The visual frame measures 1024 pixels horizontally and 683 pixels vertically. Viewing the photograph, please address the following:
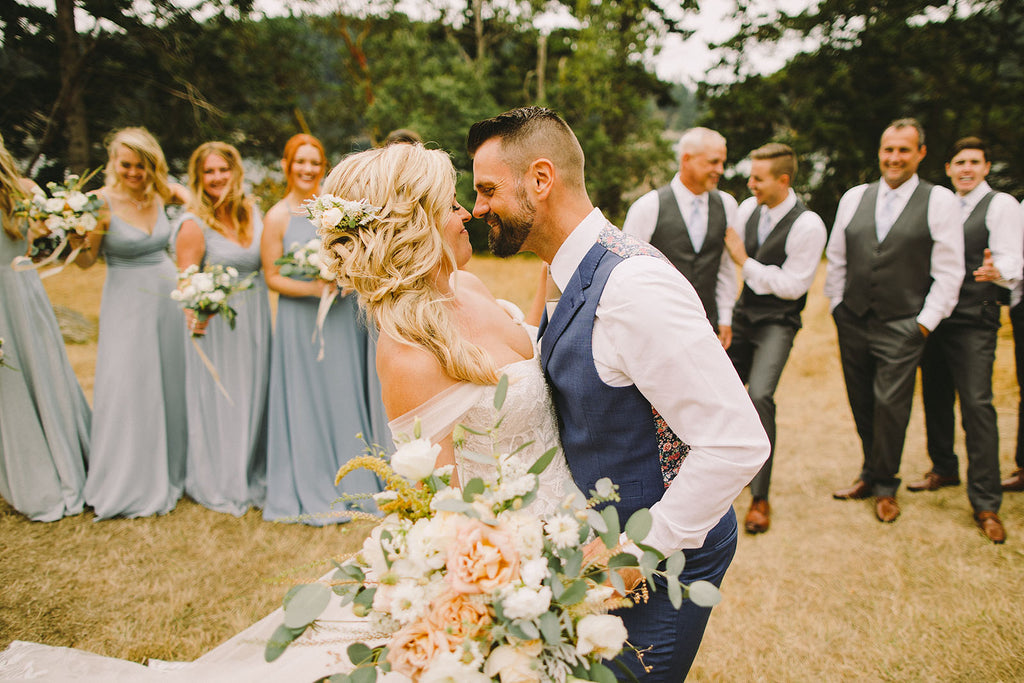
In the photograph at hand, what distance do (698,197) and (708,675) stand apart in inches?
114

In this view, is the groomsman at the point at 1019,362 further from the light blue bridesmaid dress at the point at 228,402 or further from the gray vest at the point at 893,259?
the light blue bridesmaid dress at the point at 228,402

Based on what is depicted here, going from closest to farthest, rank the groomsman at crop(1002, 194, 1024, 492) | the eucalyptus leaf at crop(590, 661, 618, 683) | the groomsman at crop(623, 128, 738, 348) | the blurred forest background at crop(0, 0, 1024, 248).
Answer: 1. the eucalyptus leaf at crop(590, 661, 618, 683)
2. the groomsman at crop(623, 128, 738, 348)
3. the groomsman at crop(1002, 194, 1024, 492)
4. the blurred forest background at crop(0, 0, 1024, 248)

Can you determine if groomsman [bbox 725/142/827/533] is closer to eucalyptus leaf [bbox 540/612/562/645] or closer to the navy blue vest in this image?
the navy blue vest

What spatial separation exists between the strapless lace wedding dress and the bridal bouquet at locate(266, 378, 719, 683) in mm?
133

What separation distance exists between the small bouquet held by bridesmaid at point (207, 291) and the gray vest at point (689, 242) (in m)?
2.88

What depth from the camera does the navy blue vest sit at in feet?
5.03

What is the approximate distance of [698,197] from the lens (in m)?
4.23

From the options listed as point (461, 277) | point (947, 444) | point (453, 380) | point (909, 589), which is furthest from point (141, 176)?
point (947, 444)

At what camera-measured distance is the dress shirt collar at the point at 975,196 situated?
4156mm

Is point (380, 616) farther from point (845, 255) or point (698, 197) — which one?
point (845, 255)

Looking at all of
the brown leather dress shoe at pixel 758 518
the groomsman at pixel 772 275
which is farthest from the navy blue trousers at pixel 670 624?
the brown leather dress shoe at pixel 758 518

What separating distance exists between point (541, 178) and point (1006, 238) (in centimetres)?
379

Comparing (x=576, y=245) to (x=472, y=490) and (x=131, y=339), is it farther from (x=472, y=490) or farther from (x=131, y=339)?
(x=131, y=339)

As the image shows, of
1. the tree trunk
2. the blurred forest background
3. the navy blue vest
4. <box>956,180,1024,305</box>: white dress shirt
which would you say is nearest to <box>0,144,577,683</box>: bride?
the navy blue vest
